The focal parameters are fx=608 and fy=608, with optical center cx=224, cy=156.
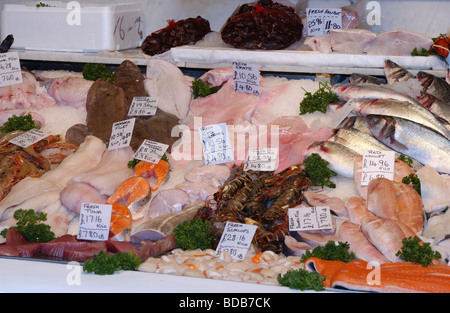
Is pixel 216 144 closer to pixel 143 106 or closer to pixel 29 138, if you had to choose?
pixel 143 106

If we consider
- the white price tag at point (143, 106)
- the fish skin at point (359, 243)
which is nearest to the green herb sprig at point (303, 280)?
the fish skin at point (359, 243)

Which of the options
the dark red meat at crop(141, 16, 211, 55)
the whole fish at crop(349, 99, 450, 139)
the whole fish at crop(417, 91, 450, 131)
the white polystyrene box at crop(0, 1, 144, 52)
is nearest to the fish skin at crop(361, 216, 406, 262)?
the whole fish at crop(349, 99, 450, 139)

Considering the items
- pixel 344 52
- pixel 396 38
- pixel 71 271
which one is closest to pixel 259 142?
pixel 344 52

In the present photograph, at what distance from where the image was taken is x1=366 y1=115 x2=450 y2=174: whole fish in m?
3.96

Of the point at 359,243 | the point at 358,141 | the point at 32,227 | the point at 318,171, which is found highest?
the point at 358,141

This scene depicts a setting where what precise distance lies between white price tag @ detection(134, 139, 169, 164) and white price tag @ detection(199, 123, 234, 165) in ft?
0.94

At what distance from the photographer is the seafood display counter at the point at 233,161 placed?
2973mm

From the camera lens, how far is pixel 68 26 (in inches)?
216

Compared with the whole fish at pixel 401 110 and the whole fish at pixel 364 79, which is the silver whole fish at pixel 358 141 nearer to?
the whole fish at pixel 401 110

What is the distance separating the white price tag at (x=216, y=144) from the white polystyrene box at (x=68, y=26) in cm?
171

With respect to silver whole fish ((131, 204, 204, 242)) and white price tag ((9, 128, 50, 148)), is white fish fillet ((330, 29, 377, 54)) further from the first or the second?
white price tag ((9, 128, 50, 148))

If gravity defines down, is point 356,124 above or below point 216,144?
above

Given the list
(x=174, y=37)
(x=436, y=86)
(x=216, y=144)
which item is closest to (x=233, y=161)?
(x=216, y=144)

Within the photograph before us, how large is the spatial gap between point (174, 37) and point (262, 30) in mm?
876
